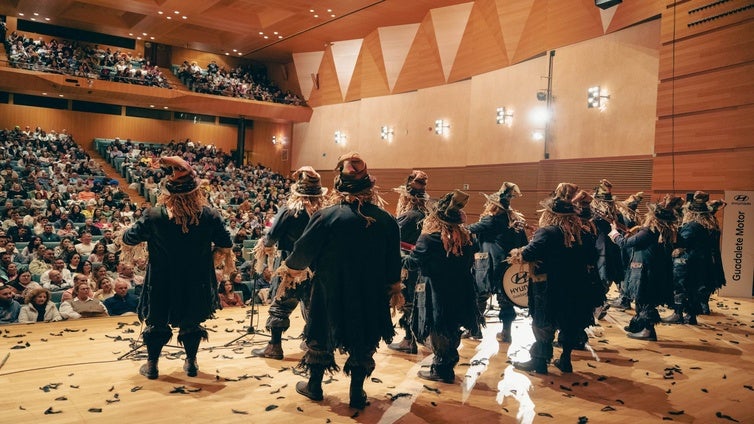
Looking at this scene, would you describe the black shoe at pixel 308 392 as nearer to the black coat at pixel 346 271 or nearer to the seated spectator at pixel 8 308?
the black coat at pixel 346 271

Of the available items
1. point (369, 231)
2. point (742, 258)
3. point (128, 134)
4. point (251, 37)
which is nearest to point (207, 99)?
point (251, 37)

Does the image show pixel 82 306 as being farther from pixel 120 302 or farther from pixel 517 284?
pixel 517 284

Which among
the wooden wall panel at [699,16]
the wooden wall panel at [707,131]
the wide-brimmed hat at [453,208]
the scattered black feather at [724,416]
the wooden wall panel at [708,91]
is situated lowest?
the scattered black feather at [724,416]

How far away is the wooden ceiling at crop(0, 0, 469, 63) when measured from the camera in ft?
55.0

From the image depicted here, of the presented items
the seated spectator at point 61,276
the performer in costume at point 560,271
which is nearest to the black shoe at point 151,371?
the performer in costume at point 560,271

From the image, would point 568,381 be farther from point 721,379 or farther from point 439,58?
point 439,58

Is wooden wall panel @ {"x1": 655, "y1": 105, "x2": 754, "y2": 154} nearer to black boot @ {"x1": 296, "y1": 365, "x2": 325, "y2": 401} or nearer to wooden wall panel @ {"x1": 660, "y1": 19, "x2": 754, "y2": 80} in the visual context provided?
wooden wall panel @ {"x1": 660, "y1": 19, "x2": 754, "y2": 80}

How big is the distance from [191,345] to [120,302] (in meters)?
2.61

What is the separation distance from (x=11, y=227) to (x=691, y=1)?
12315 mm

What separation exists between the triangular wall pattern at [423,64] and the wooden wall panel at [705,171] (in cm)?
739

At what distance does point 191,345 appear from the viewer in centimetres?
421

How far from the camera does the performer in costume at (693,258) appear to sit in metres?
6.67

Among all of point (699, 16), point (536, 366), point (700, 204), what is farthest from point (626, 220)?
point (699, 16)

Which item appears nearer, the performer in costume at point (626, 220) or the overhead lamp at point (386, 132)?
the performer in costume at point (626, 220)
